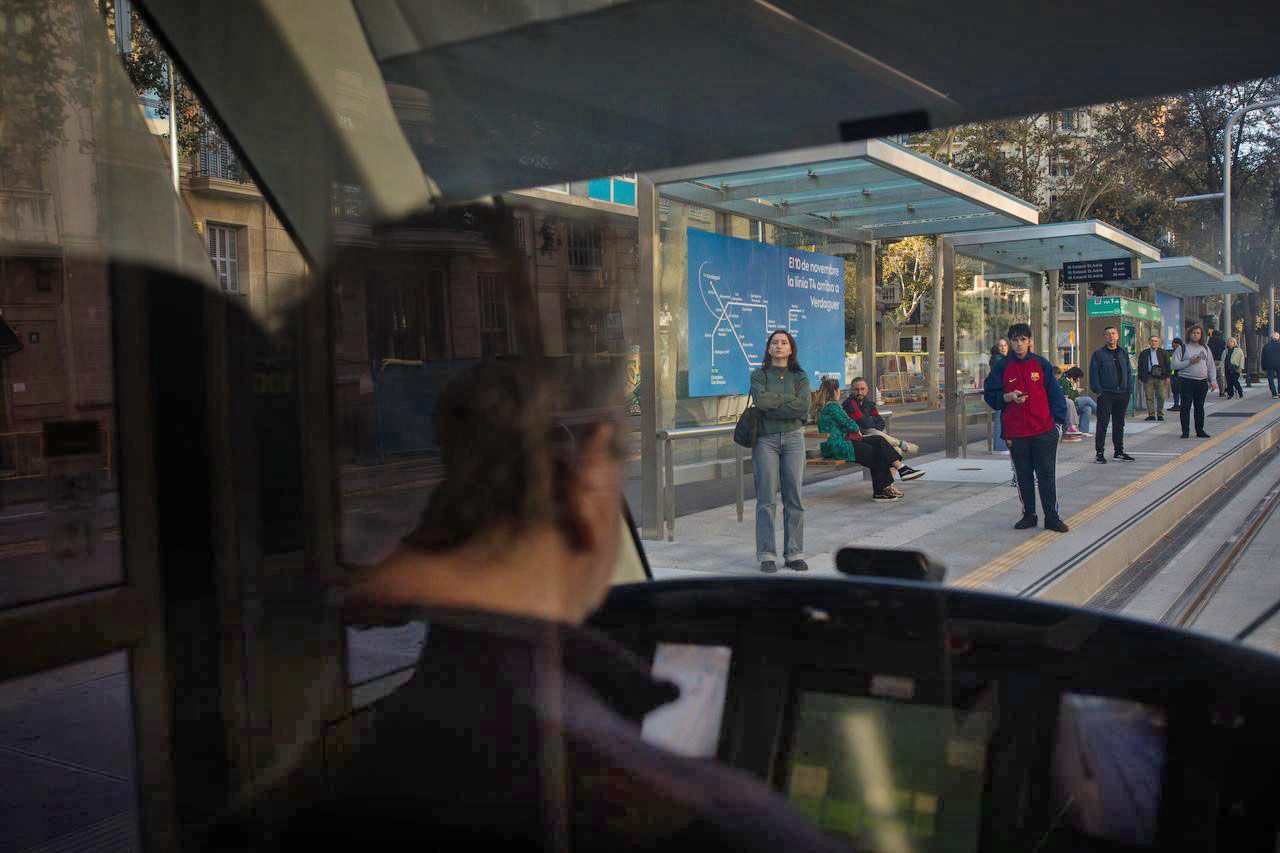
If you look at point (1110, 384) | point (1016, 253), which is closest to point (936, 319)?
point (1016, 253)

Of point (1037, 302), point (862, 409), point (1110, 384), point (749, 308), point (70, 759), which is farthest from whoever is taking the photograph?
point (1037, 302)

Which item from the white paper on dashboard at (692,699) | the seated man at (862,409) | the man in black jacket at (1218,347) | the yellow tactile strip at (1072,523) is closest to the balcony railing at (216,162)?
the white paper on dashboard at (692,699)

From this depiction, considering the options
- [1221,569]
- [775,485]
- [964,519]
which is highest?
[775,485]

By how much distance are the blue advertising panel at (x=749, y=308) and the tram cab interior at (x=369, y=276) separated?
16.6 ft

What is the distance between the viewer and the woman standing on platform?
22.4 feet

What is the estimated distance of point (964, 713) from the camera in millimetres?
1571

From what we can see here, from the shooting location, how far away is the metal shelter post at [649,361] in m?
7.64

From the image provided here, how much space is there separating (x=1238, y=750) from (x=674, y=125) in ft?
8.99

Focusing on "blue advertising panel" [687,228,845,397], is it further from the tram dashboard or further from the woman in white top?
the woman in white top

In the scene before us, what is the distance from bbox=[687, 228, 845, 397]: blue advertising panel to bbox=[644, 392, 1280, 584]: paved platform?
119 centimetres

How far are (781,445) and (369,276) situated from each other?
14.0ft

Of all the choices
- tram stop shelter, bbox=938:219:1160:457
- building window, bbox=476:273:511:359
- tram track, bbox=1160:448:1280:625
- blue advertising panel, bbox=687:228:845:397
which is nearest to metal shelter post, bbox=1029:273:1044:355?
tram stop shelter, bbox=938:219:1160:457

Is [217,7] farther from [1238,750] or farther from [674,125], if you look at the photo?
[1238,750]

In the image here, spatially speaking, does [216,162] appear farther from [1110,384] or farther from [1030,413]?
[1110,384]
